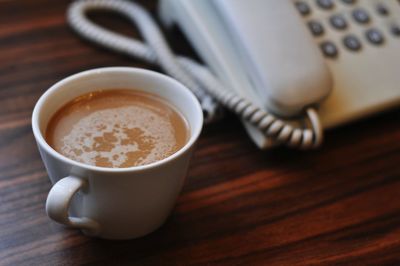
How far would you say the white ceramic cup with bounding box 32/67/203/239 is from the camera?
34cm

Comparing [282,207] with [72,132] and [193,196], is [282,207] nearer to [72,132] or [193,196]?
[193,196]

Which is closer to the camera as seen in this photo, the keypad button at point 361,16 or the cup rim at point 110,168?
the cup rim at point 110,168

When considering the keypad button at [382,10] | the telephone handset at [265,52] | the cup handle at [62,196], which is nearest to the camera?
the cup handle at [62,196]

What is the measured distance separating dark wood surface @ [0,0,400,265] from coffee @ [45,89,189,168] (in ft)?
0.26

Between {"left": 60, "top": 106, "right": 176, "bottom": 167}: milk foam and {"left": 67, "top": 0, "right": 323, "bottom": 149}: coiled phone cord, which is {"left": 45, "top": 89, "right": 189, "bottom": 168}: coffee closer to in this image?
{"left": 60, "top": 106, "right": 176, "bottom": 167}: milk foam

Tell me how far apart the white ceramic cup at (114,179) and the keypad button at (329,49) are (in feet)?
0.65

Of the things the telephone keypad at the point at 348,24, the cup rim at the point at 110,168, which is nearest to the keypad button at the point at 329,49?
the telephone keypad at the point at 348,24

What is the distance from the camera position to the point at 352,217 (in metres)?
0.46

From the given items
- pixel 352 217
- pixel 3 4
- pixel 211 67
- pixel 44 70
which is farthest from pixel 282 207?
pixel 3 4

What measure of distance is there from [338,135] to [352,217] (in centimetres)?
11

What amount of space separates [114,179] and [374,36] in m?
0.34

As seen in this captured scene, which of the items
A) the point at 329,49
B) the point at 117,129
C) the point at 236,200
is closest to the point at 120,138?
the point at 117,129

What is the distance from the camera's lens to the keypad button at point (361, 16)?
0.58 m

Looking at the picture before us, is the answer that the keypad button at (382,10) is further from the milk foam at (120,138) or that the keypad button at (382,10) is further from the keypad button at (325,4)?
the milk foam at (120,138)
